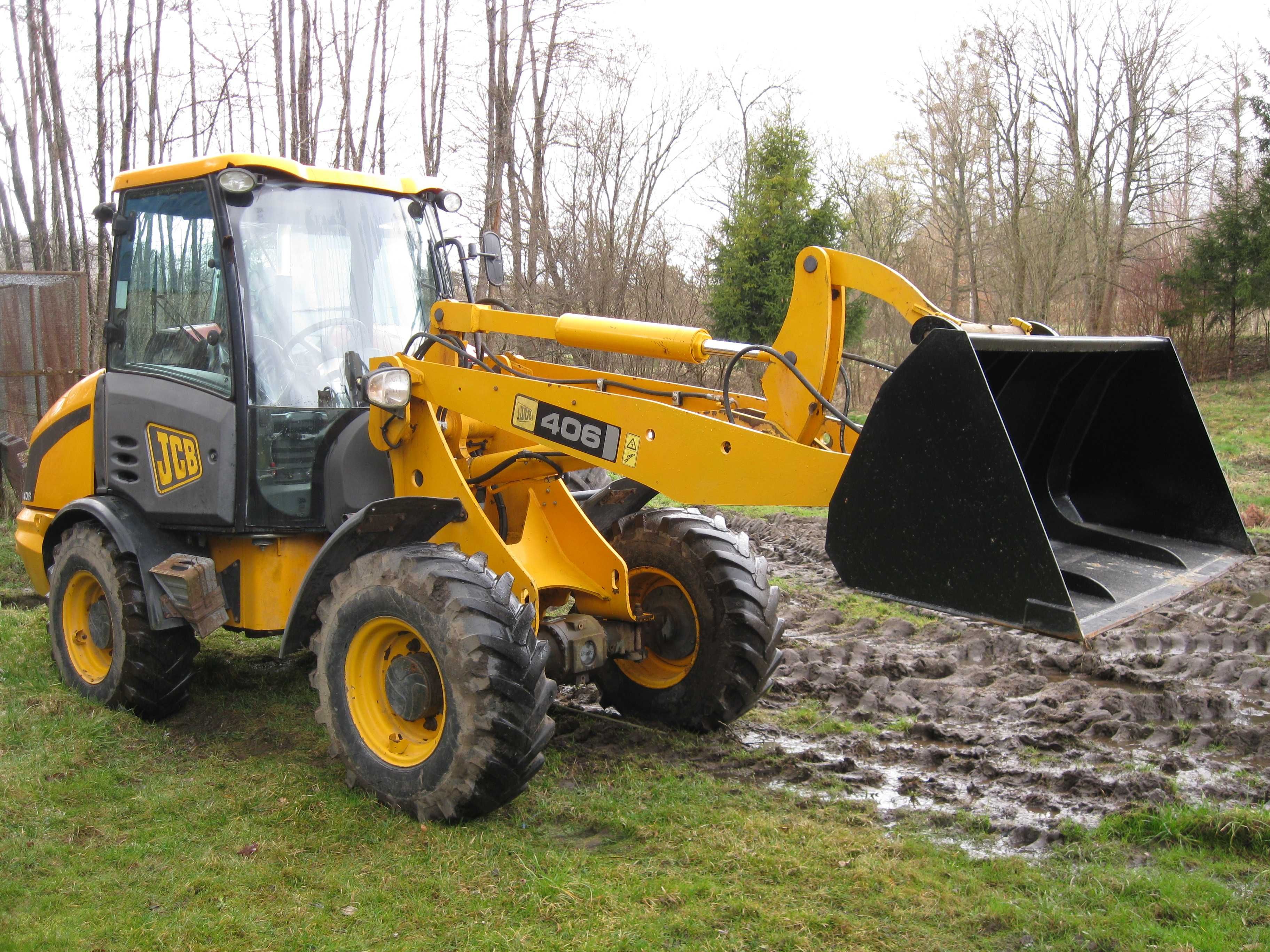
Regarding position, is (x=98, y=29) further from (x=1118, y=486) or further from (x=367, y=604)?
(x=1118, y=486)

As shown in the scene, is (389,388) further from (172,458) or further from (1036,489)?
(1036,489)

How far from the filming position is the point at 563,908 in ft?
11.1

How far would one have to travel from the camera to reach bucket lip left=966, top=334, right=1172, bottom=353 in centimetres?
318

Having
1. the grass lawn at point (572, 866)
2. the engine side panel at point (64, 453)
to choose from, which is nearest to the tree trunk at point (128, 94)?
the engine side panel at point (64, 453)

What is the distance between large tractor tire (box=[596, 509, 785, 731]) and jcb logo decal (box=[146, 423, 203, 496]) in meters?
2.09

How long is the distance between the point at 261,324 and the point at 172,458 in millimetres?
883

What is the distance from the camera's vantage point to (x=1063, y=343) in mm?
3531

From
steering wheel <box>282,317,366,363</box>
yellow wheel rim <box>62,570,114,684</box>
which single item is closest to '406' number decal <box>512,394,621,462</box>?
steering wheel <box>282,317,366,363</box>

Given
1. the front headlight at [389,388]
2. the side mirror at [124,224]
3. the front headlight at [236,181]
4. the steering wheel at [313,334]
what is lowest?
the front headlight at [389,388]

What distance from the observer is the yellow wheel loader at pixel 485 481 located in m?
3.25

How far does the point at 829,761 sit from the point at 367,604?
2202mm

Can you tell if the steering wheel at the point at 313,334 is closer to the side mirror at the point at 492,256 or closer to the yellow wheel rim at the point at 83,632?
the side mirror at the point at 492,256

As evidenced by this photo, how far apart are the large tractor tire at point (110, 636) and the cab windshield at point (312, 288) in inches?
50.3

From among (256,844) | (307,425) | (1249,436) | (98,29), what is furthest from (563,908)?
(1249,436)
